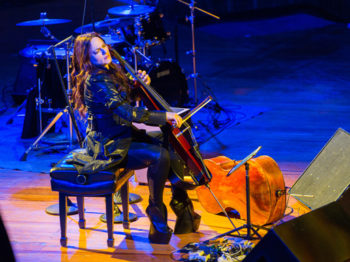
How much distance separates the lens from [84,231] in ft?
14.7

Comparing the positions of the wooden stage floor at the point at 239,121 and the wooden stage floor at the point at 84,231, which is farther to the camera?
the wooden stage floor at the point at 239,121

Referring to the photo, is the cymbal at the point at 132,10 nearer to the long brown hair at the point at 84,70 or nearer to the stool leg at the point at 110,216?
the long brown hair at the point at 84,70

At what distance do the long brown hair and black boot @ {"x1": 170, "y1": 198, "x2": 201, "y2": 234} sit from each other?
941 millimetres

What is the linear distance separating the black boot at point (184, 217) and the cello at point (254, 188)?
216 millimetres

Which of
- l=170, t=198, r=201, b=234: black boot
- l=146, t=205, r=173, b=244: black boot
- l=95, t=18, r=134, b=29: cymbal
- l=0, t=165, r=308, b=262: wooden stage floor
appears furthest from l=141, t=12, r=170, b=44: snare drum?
l=146, t=205, r=173, b=244: black boot

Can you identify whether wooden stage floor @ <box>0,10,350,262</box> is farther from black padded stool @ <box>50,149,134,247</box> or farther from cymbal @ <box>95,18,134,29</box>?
cymbal @ <box>95,18,134,29</box>

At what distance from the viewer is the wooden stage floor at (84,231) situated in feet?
13.4

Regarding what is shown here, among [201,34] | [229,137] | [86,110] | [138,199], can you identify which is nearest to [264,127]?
[229,137]

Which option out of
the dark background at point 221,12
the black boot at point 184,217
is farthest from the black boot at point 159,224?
the dark background at point 221,12

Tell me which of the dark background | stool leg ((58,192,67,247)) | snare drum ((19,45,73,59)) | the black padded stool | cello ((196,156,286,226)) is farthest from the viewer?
the dark background

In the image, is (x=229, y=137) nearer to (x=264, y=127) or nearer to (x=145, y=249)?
(x=264, y=127)

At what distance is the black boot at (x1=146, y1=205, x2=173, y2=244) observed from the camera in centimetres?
415

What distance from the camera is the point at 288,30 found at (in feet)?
44.4

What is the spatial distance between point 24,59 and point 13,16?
8425 mm
